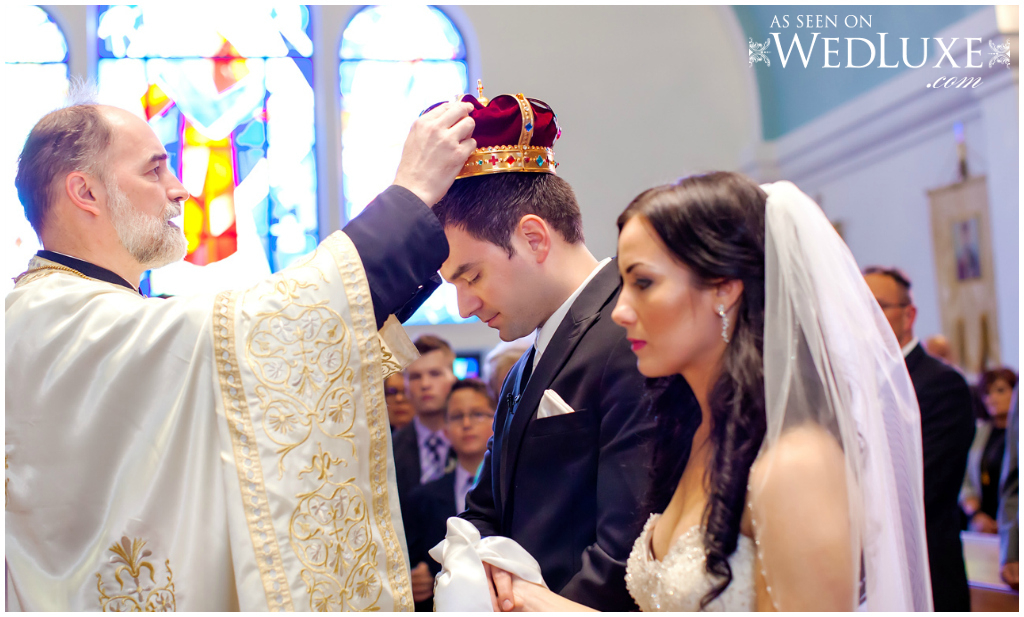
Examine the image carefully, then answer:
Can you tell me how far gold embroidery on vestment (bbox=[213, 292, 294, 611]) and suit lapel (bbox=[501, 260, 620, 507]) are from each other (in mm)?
547

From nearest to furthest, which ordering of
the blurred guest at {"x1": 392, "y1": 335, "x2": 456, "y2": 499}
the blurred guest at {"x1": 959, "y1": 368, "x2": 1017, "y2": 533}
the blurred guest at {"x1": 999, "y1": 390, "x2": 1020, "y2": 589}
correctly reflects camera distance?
the blurred guest at {"x1": 999, "y1": 390, "x2": 1020, "y2": 589}, the blurred guest at {"x1": 392, "y1": 335, "x2": 456, "y2": 499}, the blurred guest at {"x1": 959, "y1": 368, "x2": 1017, "y2": 533}

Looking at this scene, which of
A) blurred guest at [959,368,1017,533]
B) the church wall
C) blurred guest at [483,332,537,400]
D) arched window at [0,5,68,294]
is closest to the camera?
blurred guest at [483,332,537,400]

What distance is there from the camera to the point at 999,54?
6004 millimetres

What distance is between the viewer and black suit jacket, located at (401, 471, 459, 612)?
4039mm

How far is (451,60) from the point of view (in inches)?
349

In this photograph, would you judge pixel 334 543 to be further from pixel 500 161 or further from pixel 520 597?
pixel 500 161

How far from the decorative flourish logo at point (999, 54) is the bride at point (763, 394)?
525 centimetres

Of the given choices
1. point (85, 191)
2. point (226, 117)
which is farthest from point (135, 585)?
point (226, 117)

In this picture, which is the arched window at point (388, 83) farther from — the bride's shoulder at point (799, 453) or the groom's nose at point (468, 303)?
the bride's shoulder at point (799, 453)

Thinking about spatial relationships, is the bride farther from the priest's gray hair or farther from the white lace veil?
the priest's gray hair

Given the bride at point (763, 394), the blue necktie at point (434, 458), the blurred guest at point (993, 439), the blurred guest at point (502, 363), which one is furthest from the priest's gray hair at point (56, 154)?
the blurred guest at point (993, 439)

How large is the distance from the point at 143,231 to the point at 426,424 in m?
2.87

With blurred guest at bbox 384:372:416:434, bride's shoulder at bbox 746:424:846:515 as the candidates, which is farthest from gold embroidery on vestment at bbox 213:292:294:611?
blurred guest at bbox 384:372:416:434

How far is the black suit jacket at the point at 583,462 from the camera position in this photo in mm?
1832
